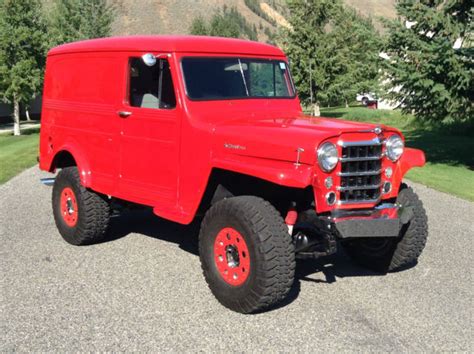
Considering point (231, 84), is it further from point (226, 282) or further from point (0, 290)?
point (0, 290)

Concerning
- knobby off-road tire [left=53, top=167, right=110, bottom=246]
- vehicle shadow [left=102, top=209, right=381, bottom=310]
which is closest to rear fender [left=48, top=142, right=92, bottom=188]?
knobby off-road tire [left=53, top=167, right=110, bottom=246]

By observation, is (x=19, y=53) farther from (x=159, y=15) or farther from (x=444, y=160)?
(x=159, y=15)

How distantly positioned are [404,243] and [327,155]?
5.25 ft

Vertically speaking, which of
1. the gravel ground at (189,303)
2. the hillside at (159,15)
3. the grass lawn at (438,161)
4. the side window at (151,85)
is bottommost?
the grass lawn at (438,161)

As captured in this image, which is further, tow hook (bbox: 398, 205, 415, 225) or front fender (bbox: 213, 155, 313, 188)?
Result: tow hook (bbox: 398, 205, 415, 225)

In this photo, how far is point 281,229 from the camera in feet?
15.0

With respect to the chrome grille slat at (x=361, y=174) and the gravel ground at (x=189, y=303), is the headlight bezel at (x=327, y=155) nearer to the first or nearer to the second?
the chrome grille slat at (x=361, y=174)

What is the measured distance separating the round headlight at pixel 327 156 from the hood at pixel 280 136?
0.06m

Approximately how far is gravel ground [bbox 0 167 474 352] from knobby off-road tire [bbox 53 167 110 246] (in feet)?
0.59

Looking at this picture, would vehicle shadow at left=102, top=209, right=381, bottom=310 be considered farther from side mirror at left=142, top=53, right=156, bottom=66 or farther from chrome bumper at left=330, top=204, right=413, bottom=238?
side mirror at left=142, top=53, right=156, bottom=66

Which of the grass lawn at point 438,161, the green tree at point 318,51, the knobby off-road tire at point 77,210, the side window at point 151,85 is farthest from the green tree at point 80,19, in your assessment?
the side window at point 151,85

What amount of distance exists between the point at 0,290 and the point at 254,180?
2696 mm

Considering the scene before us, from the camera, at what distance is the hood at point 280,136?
4516 mm

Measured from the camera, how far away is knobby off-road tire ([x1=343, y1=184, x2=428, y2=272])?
5504mm
